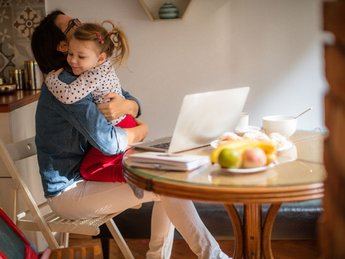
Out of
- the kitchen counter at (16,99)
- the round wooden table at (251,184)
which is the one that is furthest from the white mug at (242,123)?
the kitchen counter at (16,99)

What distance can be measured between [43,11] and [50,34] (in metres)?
1.11

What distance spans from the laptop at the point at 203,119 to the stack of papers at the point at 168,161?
120 mm

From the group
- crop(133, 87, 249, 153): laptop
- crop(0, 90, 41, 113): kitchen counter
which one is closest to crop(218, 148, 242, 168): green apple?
crop(133, 87, 249, 153): laptop

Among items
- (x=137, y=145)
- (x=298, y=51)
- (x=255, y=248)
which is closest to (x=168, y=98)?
(x=298, y=51)

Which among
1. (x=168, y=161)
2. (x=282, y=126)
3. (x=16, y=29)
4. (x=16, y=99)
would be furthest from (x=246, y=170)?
(x=16, y=29)

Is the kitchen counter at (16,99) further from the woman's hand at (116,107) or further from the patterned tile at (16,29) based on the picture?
the woman's hand at (116,107)

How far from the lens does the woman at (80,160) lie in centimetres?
228

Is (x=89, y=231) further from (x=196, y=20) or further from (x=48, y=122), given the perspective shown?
(x=196, y=20)

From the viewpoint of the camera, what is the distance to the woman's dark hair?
251cm

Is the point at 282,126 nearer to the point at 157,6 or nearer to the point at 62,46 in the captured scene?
the point at 62,46

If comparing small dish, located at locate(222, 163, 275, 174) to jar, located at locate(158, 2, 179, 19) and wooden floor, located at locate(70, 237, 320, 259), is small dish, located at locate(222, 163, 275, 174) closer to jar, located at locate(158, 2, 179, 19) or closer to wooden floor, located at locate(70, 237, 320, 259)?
wooden floor, located at locate(70, 237, 320, 259)

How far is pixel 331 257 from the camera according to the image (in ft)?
2.47

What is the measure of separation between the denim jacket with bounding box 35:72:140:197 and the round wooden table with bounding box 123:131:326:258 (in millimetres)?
215

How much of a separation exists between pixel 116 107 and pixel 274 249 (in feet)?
4.19
